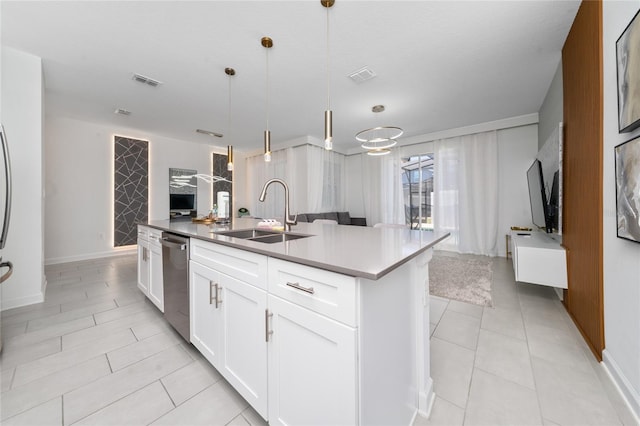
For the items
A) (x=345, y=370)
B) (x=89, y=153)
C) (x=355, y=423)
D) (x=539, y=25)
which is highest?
(x=539, y=25)

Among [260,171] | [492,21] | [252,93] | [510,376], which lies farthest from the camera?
[260,171]

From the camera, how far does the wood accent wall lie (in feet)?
5.31

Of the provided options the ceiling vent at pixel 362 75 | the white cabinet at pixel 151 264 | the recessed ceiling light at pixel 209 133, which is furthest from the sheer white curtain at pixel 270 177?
the white cabinet at pixel 151 264

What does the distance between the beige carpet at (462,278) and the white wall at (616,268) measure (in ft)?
3.70

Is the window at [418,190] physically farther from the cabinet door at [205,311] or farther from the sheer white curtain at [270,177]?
the cabinet door at [205,311]

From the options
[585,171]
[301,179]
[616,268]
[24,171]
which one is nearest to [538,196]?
[585,171]

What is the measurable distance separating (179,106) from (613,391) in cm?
547

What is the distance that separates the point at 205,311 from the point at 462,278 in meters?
3.33

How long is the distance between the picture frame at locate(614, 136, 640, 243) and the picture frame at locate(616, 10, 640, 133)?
0.11 m

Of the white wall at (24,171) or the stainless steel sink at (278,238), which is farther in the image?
the white wall at (24,171)

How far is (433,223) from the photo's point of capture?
17.8 feet

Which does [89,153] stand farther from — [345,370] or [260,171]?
[345,370]

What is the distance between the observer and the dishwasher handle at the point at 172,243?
1.72m

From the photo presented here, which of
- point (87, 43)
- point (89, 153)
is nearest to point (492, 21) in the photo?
point (87, 43)
